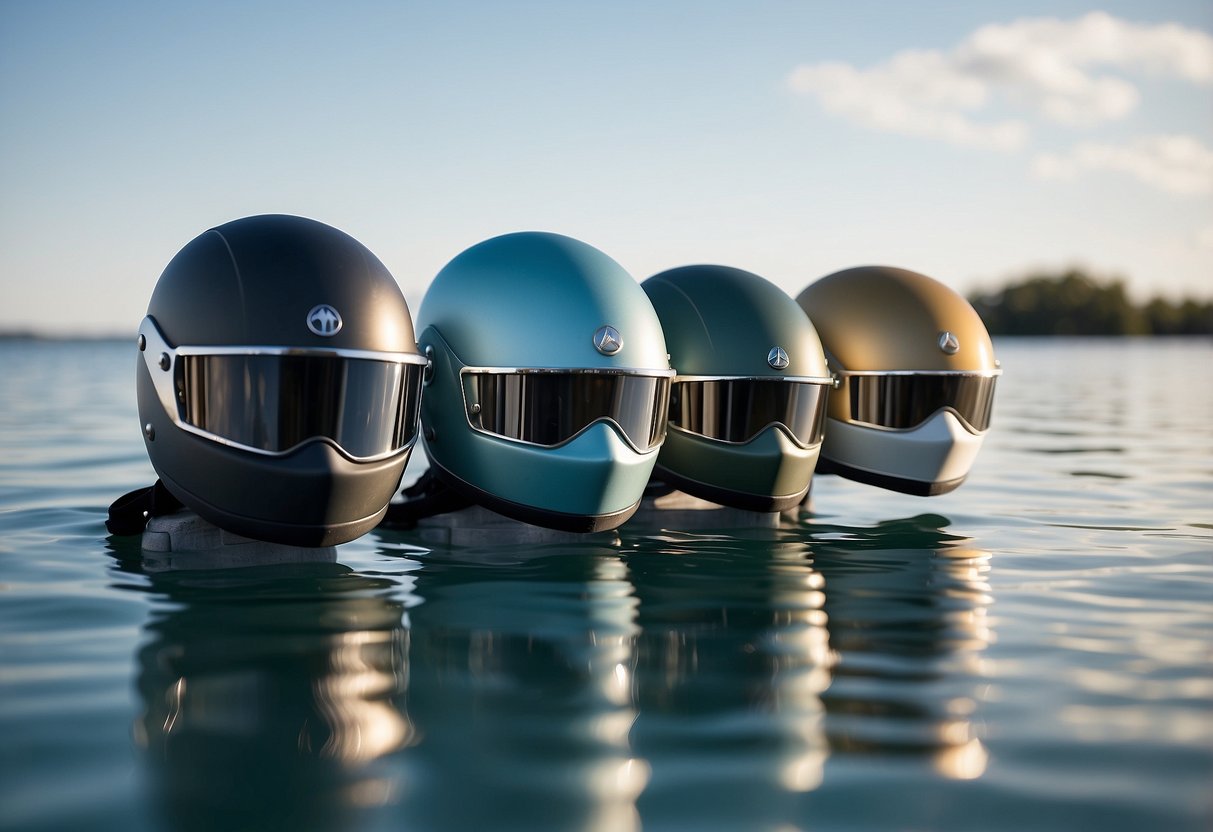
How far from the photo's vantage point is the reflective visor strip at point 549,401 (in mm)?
6180

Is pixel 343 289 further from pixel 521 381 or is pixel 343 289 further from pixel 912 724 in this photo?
pixel 912 724

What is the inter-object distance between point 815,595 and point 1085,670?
1.51m

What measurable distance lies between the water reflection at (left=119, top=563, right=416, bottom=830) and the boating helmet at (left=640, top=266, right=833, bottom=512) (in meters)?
2.33

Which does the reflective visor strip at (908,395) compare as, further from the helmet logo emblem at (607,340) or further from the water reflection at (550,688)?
the helmet logo emblem at (607,340)

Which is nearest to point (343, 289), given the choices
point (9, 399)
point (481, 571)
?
point (481, 571)

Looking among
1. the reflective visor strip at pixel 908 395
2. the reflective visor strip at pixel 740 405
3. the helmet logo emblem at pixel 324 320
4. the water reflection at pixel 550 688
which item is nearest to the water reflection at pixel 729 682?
the water reflection at pixel 550 688

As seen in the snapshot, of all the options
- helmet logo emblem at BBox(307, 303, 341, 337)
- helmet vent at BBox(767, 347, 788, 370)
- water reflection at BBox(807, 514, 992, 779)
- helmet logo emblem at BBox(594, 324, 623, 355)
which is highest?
helmet logo emblem at BBox(307, 303, 341, 337)

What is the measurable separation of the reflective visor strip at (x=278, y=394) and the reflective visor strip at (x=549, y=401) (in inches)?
29.9

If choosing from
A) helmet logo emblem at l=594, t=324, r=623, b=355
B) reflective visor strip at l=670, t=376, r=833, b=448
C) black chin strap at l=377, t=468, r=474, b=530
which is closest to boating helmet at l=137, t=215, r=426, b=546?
helmet logo emblem at l=594, t=324, r=623, b=355

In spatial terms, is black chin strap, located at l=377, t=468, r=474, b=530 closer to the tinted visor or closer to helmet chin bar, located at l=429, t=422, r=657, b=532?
helmet chin bar, located at l=429, t=422, r=657, b=532

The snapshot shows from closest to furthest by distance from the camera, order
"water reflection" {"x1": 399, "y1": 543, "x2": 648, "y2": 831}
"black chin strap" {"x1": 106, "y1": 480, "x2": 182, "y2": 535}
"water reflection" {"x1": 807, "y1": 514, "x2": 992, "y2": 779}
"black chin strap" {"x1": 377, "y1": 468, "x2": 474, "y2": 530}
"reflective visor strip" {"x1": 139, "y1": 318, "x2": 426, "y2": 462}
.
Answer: "water reflection" {"x1": 399, "y1": 543, "x2": 648, "y2": 831} < "water reflection" {"x1": 807, "y1": 514, "x2": 992, "y2": 779} < "reflective visor strip" {"x1": 139, "y1": 318, "x2": 426, "y2": 462} < "black chin strap" {"x1": 106, "y1": 480, "x2": 182, "y2": 535} < "black chin strap" {"x1": 377, "y1": 468, "x2": 474, "y2": 530}

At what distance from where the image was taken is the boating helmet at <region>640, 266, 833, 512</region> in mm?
7070

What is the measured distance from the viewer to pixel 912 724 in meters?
3.72

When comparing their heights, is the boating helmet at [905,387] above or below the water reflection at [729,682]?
above
